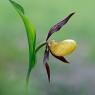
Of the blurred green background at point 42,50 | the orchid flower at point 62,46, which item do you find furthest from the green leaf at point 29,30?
the blurred green background at point 42,50

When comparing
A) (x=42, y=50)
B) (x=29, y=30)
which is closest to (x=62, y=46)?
(x=29, y=30)

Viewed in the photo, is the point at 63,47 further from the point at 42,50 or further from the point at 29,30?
the point at 42,50

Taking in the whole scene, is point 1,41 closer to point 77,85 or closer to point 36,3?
point 36,3

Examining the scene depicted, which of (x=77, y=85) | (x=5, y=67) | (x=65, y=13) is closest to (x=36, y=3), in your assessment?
(x=65, y=13)

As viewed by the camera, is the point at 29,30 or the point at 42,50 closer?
the point at 29,30

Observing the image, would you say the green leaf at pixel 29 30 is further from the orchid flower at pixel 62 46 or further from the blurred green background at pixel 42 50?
the blurred green background at pixel 42 50
